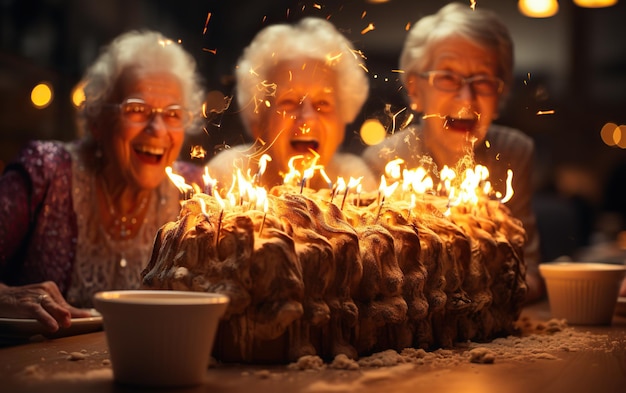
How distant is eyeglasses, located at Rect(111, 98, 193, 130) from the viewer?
11.1ft

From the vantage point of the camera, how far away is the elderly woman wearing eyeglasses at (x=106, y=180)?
3.37 metres

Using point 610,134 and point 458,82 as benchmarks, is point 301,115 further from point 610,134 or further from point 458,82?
point 610,134

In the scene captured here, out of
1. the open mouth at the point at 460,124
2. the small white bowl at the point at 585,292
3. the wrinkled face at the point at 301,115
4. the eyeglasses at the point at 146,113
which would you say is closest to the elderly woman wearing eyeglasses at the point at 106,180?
the eyeglasses at the point at 146,113

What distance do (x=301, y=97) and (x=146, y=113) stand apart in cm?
77

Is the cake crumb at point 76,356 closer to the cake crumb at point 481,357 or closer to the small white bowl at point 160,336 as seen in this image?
the small white bowl at point 160,336

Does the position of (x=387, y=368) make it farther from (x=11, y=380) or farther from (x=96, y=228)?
(x=96, y=228)

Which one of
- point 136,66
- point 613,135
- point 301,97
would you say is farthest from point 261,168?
point 613,135

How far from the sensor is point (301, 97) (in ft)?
9.43

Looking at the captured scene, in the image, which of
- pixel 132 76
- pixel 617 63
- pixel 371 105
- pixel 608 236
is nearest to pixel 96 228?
pixel 132 76

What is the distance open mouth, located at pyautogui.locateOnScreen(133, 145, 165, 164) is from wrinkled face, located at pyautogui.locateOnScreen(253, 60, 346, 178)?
0.67 metres

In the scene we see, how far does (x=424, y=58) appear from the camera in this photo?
3.50 meters

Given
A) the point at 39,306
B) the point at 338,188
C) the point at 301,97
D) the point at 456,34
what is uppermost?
the point at 456,34

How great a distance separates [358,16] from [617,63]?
25.2 ft

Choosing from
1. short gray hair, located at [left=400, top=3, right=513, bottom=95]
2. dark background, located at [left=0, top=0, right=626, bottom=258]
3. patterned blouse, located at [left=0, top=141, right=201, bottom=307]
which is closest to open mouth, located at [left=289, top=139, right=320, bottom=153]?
dark background, located at [left=0, top=0, right=626, bottom=258]
